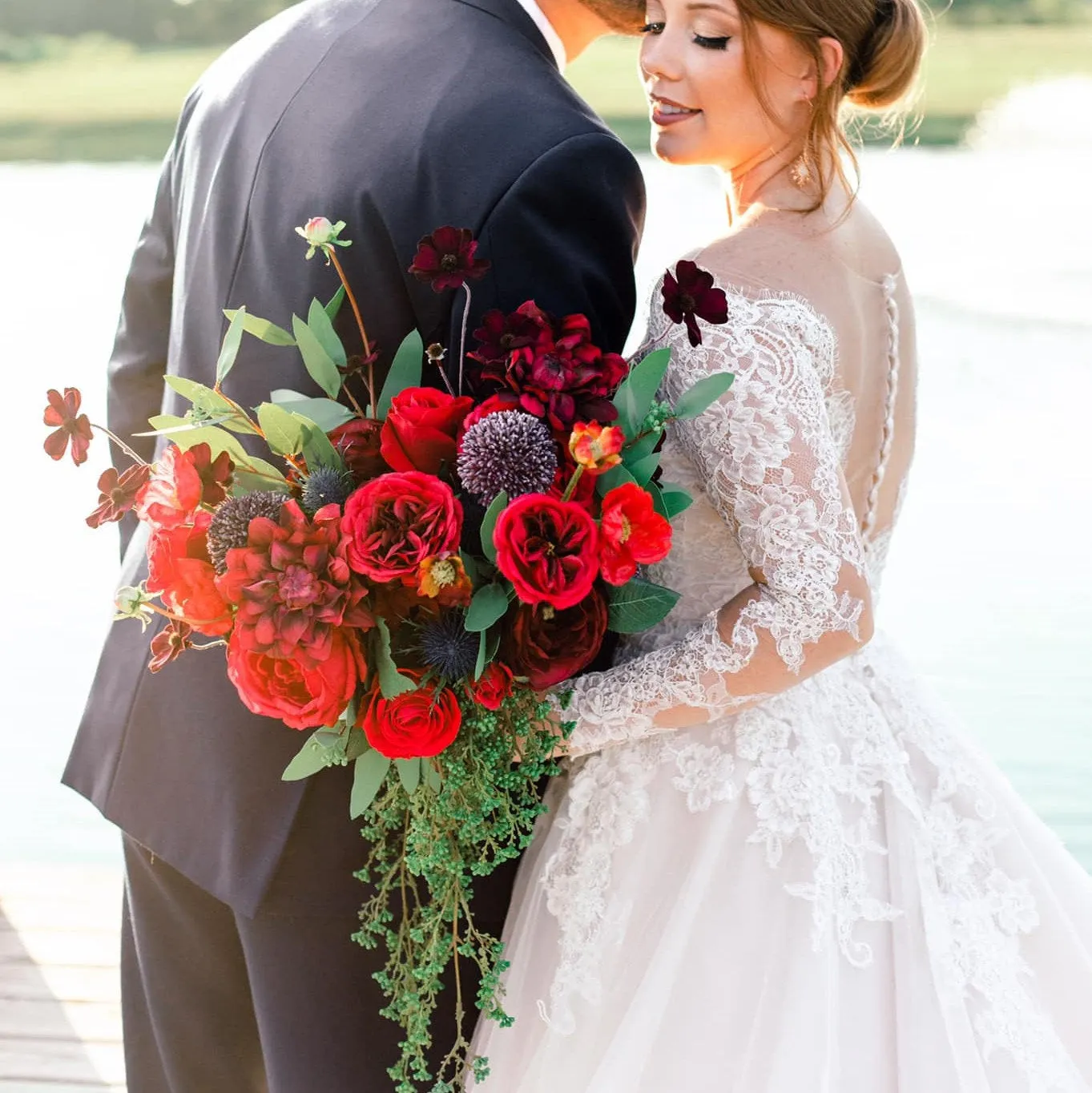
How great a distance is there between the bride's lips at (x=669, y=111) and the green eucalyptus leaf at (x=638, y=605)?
60cm

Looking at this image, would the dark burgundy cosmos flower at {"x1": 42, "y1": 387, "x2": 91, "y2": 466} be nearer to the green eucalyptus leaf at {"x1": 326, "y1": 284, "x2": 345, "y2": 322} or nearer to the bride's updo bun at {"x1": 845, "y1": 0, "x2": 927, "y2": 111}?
the green eucalyptus leaf at {"x1": 326, "y1": 284, "x2": 345, "y2": 322}

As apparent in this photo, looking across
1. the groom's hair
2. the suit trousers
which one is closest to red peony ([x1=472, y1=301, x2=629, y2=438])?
the groom's hair

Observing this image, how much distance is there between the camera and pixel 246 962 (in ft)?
5.29

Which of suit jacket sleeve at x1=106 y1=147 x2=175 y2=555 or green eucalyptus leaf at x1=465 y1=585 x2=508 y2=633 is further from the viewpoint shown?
suit jacket sleeve at x1=106 y1=147 x2=175 y2=555

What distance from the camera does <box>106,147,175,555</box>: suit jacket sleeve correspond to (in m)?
1.80

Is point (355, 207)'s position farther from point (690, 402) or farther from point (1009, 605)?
point (1009, 605)

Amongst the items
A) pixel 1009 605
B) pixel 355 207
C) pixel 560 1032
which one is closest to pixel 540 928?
pixel 560 1032

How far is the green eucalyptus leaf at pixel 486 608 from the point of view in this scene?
4.10 ft

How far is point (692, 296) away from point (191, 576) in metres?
0.53

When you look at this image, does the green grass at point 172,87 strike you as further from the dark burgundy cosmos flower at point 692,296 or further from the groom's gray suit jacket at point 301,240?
the dark burgundy cosmos flower at point 692,296

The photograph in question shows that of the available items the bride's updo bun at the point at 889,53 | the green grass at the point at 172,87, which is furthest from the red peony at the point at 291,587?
the green grass at the point at 172,87

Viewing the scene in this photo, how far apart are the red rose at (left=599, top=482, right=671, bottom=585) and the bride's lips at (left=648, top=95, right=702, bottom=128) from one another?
58 centimetres

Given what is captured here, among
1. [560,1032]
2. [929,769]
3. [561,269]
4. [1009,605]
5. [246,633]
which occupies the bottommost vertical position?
[1009,605]

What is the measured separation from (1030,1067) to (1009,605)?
455cm
